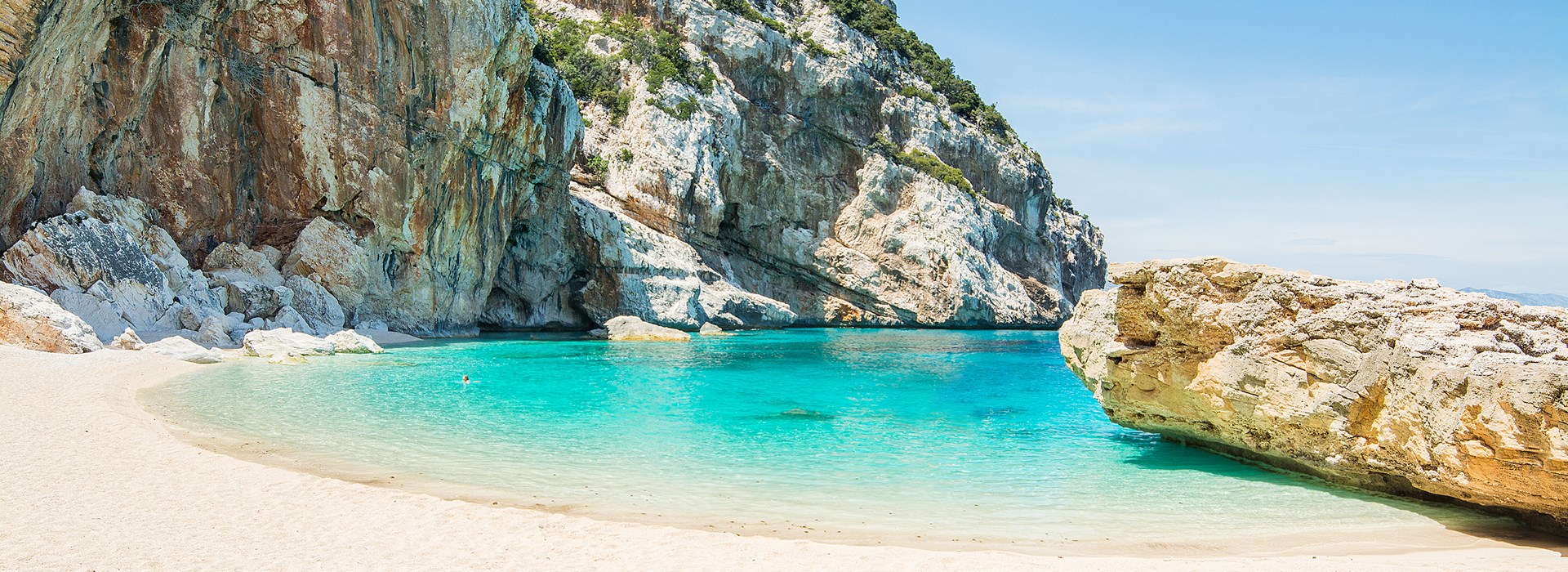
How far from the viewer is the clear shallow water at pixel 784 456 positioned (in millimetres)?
8594

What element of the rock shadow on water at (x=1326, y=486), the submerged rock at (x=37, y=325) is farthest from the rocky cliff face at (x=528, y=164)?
the rock shadow on water at (x=1326, y=486)

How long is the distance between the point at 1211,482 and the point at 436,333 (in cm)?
3213

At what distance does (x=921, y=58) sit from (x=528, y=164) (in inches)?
1686

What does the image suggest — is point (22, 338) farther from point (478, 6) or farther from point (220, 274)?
point (478, 6)

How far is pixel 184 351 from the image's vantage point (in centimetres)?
2019

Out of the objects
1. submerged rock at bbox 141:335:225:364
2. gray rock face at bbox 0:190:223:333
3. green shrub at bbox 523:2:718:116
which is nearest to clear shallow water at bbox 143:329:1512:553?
submerged rock at bbox 141:335:225:364

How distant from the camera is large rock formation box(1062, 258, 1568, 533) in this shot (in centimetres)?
792

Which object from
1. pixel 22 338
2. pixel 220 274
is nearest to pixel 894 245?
pixel 220 274

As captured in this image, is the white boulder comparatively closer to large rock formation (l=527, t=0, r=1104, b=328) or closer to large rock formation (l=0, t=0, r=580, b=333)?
large rock formation (l=0, t=0, r=580, b=333)

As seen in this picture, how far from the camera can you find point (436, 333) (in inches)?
1405

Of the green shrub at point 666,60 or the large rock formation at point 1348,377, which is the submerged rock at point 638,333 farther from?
the large rock formation at point 1348,377

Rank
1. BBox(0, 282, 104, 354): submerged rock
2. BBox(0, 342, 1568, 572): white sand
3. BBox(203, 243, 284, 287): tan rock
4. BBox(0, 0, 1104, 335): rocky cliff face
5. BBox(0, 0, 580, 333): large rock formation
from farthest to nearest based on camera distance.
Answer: BBox(203, 243, 284, 287): tan rock → BBox(0, 0, 1104, 335): rocky cliff face → BBox(0, 0, 580, 333): large rock formation → BBox(0, 282, 104, 354): submerged rock → BBox(0, 342, 1568, 572): white sand

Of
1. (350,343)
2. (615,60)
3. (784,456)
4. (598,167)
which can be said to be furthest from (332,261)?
(615,60)

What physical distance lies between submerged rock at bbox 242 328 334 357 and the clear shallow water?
126 cm
